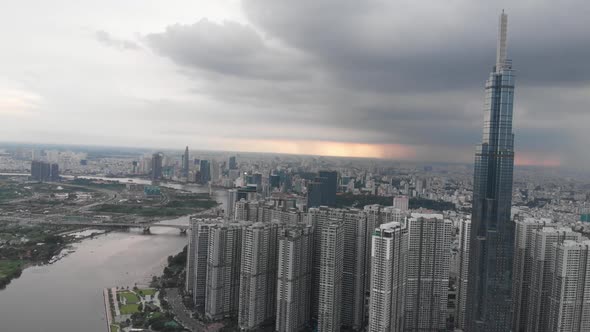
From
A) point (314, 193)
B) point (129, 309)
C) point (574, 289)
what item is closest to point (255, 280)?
point (129, 309)

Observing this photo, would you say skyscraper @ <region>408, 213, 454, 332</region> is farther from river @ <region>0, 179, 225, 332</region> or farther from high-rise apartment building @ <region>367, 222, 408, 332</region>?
river @ <region>0, 179, 225, 332</region>

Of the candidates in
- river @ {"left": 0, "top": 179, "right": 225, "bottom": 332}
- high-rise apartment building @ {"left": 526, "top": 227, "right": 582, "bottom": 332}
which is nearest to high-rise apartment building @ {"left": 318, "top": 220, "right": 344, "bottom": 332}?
high-rise apartment building @ {"left": 526, "top": 227, "right": 582, "bottom": 332}

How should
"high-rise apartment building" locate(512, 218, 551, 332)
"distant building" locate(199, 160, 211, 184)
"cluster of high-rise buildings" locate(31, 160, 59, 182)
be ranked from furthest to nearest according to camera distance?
"distant building" locate(199, 160, 211, 184) < "cluster of high-rise buildings" locate(31, 160, 59, 182) < "high-rise apartment building" locate(512, 218, 551, 332)

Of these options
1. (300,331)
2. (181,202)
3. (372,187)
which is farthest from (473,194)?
(181,202)

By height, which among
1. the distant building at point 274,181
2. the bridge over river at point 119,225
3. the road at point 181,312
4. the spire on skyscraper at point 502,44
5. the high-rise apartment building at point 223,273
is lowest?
the road at point 181,312

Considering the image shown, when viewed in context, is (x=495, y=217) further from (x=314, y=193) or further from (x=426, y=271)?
(x=314, y=193)

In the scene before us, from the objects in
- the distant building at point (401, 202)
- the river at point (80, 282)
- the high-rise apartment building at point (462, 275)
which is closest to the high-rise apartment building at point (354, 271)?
the high-rise apartment building at point (462, 275)

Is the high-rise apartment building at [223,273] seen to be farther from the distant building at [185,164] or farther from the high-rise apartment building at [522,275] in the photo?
the distant building at [185,164]
